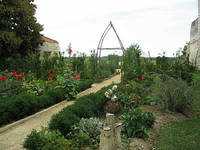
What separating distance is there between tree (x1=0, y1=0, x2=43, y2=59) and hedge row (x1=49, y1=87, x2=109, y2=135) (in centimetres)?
925

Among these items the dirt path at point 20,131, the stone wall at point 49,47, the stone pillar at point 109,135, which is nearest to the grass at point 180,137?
the stone pillar at point 109,135

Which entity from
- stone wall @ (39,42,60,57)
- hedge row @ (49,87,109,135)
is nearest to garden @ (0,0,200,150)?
hedge row @ (49,87,109,135)

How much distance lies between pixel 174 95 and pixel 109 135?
3.12m

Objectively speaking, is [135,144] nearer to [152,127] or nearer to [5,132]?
[152,127]

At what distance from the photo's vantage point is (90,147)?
3.12m

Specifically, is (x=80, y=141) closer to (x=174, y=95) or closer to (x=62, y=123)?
(x=62, y=123)

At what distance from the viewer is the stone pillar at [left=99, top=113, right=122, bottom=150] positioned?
2551 millimetres

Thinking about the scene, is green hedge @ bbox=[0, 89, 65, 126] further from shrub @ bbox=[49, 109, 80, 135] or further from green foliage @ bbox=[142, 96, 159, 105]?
green foliage @ bbox=[142, 96, 159, 105]

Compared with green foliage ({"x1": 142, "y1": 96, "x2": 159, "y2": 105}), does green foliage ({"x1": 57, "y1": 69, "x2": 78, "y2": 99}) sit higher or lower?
higher

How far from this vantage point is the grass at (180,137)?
3299mm

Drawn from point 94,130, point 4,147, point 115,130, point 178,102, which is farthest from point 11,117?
point 178,102

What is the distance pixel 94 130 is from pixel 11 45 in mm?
10689

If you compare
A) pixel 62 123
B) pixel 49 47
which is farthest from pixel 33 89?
pixel 49 47

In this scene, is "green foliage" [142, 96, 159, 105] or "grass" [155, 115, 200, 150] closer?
"grass" [155, 115, 200, 150]
